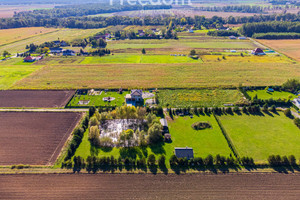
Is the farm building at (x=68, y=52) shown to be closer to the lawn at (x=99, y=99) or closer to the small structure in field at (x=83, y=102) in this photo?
the lawn at (x=99, y=99)

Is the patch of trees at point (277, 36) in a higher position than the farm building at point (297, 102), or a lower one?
higher

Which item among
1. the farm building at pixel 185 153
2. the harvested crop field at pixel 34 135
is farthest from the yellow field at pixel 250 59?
the harvested crop field at pixel 34 135

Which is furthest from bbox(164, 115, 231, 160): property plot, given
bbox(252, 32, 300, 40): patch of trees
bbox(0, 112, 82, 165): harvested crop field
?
bbox(252, 32, 300, 40): patch of trees

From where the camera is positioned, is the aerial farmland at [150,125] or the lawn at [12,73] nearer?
the aerial farmland at [150,125]

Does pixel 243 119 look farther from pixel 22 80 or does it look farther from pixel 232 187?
pixel 22 80

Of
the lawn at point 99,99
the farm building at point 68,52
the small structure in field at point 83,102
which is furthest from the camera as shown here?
the farm building at point 68,52

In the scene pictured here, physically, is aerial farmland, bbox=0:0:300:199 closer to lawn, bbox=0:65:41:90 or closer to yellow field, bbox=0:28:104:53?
lawn, bbox=0:65:41:90
